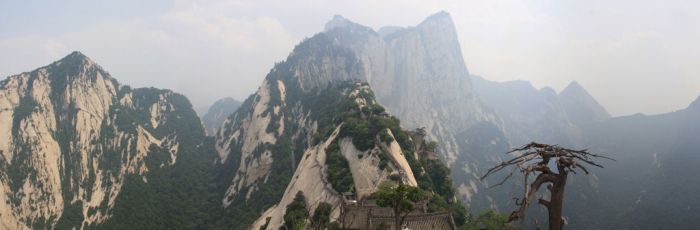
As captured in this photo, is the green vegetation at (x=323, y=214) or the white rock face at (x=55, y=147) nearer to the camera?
the green vegetation at (x=323, y=214)

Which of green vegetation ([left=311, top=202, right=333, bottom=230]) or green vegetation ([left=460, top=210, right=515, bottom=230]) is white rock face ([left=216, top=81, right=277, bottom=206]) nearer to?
green vegetation ([left=311, top=202, right=333, bottom=230])

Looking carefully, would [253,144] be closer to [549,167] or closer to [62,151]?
[62,151]

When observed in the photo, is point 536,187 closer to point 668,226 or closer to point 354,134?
point 354,134

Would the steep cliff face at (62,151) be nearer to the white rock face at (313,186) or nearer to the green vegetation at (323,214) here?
the white rock face at (313,186)

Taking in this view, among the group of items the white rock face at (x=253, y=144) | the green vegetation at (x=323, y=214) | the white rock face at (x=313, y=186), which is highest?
the white rock face at (x=253, y=144)

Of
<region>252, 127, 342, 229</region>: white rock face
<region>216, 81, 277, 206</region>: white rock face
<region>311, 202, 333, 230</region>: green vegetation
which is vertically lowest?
<region>311, 202, 333, 230</region>: green vegetation

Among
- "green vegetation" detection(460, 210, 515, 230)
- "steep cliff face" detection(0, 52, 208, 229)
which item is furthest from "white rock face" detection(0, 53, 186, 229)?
"green vegetation" detection(460, 210, 515, 230)

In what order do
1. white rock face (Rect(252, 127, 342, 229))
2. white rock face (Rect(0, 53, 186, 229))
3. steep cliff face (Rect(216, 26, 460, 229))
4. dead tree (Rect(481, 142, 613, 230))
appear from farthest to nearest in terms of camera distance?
white rock face (Rect(0, 53, 186, 229)) < steep cliff face (Rect(216, 26, 460, 229)) < white rock face (Rect(252, 127, 342, 229)) < dead tree (Rect(481, 142, 613, 230))

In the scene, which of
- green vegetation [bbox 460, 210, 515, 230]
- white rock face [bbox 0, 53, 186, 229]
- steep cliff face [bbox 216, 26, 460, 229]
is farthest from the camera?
white rock face [bbox 0, 53, 186, 229]

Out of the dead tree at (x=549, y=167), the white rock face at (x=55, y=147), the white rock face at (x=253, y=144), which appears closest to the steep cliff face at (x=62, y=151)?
the white rock face at (x=55, y=147)
